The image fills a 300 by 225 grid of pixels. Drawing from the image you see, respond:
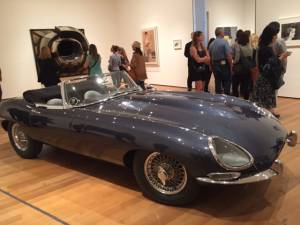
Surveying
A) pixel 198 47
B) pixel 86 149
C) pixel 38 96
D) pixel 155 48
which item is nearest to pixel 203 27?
pixel 155 48

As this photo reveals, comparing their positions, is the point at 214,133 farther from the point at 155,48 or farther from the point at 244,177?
the point at 155,48

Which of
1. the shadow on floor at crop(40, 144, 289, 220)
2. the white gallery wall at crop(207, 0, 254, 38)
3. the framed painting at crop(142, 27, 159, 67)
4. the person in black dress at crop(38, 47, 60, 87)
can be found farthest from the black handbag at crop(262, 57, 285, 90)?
the framed painting at crop(142, 27, 159, 67)

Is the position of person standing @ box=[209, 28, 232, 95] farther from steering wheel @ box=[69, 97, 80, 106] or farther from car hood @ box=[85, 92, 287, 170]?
steering wheel @ box=[69, 97, 80, 106]

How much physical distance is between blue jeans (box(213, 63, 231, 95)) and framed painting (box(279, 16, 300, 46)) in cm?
182

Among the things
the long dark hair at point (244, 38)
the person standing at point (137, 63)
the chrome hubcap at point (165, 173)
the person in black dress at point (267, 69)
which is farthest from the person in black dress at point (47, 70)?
the chrome hubcap at point (165, 173)

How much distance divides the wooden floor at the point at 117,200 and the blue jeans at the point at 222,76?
269 centimetres

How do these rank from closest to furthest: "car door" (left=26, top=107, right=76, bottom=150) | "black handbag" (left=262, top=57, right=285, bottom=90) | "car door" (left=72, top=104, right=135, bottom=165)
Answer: "car door" (left=72, top=104, right=135, bottom=165), "car door" (left=26, top=107, right=76, bottom=150), "black handbag" (left=262, top=57, right=285, bottom=90)

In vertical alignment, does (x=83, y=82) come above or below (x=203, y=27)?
below

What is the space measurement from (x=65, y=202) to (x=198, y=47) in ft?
15.3

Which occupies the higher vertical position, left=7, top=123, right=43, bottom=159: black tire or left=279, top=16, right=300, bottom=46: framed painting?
left=279, top=16, right=300, bottom=46: framed painting

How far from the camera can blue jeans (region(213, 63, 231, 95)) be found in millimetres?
6469

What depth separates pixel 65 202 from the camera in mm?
3119

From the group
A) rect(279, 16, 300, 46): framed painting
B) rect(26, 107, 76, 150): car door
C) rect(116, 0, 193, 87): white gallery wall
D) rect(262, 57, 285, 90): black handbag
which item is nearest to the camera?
rect(26, 107, 76, 150): car door

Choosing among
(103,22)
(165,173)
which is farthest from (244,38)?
(103,22)
